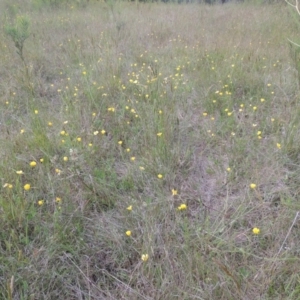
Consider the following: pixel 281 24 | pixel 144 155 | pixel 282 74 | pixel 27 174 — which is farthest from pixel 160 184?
pixel 281 24

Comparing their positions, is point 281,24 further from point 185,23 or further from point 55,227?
point 55,227

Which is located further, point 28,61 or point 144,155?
point 28,61

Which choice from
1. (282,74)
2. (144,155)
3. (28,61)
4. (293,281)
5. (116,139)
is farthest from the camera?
(28,61)

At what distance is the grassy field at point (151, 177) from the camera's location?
4.89 feet

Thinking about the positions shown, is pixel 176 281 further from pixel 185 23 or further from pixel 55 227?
pixel 185 23

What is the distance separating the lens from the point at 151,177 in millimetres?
2066

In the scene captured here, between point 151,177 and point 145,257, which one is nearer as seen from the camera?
point 145,257

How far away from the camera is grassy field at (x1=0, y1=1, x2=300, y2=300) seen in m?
1.49

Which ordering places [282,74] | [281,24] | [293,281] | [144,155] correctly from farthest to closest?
[281,24], [282,74], [144,155], [293,281]

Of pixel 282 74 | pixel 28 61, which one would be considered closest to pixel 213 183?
pixel 282 74

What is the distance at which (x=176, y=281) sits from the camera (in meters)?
1.47

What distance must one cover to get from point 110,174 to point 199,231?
76 centimetres

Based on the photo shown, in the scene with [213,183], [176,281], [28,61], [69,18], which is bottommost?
[176,281]

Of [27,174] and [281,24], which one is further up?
[281,24]
